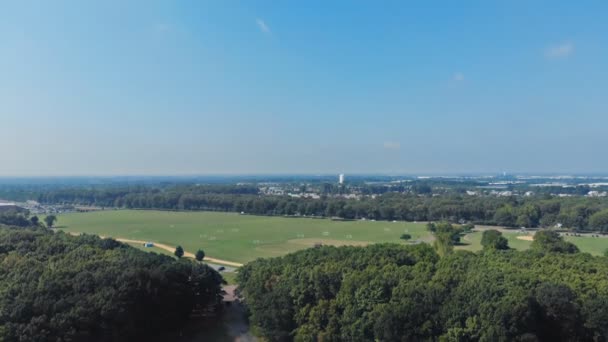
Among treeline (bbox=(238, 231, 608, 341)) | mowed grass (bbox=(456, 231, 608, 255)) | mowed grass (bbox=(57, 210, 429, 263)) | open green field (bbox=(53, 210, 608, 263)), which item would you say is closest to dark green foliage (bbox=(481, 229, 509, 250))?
mowed grass (bbox=(456, 231, 608, 255))

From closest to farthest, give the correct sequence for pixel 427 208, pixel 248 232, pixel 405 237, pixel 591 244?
pixel 591 244 < pixel 405 237 < pixel 248 232 < pixel 427 208

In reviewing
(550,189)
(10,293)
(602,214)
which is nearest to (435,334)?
(10,293)

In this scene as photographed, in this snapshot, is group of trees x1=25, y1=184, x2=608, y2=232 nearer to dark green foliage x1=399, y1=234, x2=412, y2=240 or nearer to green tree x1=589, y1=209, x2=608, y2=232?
green tree x1=589, y1=209, x2=608, y2=232

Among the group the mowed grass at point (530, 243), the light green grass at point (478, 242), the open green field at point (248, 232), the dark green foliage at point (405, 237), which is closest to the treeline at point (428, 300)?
the open green field at point (248, 232)

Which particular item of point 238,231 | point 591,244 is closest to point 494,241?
point 591,244

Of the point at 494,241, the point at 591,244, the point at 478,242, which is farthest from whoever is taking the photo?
the point at 478,242

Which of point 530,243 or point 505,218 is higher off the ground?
point 505,218

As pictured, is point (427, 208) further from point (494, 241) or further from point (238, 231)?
point (494, 241)
